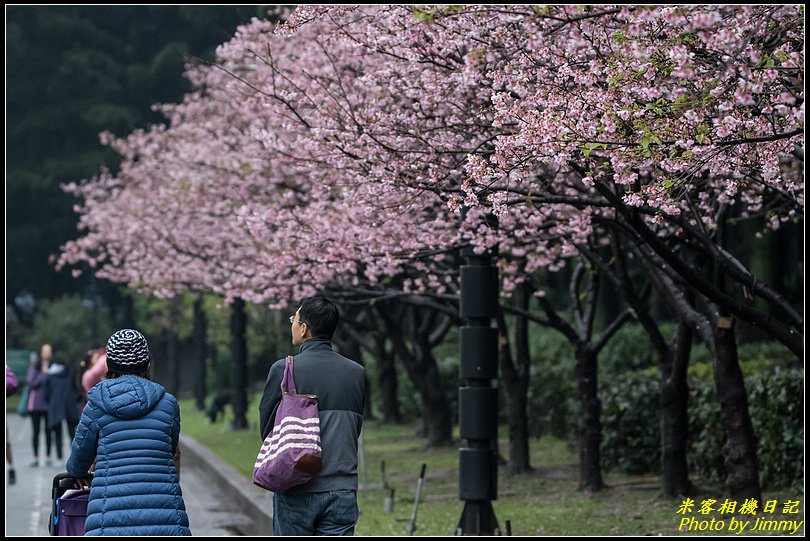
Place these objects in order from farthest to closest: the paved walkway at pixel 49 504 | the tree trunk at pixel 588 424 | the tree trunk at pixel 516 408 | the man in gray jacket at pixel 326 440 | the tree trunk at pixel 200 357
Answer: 1. the tree trunk at pixel 200 357
2. the tree trunk at pixel 516 408
3. the tree trunk at pixel 588 424
4. the paved walkway at pixel 49 504
5. the man in gray jacket at pixel 326 440

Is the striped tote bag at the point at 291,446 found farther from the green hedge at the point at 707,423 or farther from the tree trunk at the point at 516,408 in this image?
the tree trunk at the point at 516,408

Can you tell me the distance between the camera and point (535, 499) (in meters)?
13.9

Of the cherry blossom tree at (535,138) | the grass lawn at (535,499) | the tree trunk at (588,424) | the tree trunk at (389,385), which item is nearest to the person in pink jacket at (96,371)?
the cherry blossom tree at (535,138)

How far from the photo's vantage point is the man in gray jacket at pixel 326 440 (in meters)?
6.12

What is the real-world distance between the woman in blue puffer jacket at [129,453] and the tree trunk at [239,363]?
61.5 feet

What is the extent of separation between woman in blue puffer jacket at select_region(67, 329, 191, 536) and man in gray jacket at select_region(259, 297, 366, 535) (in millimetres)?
484

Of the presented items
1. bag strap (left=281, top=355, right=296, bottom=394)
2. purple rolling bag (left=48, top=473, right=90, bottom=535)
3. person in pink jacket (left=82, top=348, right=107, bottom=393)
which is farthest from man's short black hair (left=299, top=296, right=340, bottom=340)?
person in pink jacket (left=82, top=348, right=107, bottom=393)

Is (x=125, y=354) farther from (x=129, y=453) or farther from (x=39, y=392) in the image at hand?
(x=39, y=392)

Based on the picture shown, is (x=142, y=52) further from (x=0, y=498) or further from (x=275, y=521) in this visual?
(x=275, y=521)

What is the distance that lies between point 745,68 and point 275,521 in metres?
3.20

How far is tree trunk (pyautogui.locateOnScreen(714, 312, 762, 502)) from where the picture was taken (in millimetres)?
→ 11320

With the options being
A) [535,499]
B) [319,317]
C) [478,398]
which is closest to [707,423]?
[535,499]

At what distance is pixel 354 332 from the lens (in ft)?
75.5

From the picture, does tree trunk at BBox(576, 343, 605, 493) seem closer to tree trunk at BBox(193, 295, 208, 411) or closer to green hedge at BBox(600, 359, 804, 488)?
green hedge at BBox(600, 359, 804, 488)
